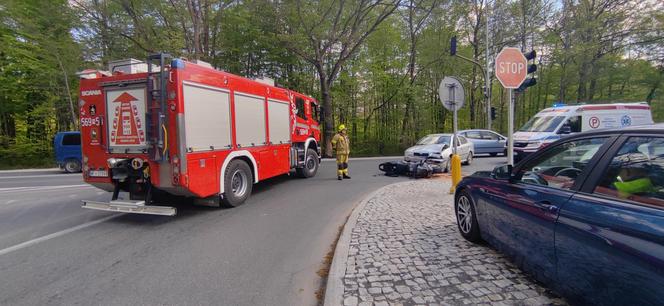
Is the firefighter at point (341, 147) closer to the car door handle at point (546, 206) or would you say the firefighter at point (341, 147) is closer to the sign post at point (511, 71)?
the sign post at point (511, 71)

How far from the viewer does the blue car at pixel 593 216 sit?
186 centimetres

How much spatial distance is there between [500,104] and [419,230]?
1240 inches

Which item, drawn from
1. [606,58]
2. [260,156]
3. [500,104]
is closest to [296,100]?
[260,156]

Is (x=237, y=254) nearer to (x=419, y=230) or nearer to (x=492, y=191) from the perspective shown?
(x=419, y=230)

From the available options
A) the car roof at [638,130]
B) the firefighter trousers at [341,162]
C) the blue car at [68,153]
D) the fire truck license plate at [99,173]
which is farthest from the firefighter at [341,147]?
the blue car at [68,153]

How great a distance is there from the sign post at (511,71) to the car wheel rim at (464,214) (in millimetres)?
2301

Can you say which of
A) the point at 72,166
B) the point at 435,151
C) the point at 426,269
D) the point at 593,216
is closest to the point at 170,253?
the point at 426,269

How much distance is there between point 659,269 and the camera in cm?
170

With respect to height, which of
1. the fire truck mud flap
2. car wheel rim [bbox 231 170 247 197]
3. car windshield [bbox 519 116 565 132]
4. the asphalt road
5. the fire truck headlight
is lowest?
the asphalt road

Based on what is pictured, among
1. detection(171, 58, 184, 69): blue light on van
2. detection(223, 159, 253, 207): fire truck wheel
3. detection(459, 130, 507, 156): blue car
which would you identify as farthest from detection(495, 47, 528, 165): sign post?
detection(459, 130, 507, 156): blue car

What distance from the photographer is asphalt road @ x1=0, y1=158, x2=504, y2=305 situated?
10.5 ft

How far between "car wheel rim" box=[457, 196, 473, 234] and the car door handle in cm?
139

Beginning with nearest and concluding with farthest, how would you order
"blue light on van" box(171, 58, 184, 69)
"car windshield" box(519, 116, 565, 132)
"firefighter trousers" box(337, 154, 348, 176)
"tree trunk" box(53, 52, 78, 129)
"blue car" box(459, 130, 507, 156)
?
"blue light on van" box(171, 58, 184, 69) → "firefighter trousers" box(337, 154, 348, 176) → "car windshield" box(519, 116, 565, 132) → "blue car" box(459, 130, 507, 156) → "tree trunk" box(53, 52, 78, 129)

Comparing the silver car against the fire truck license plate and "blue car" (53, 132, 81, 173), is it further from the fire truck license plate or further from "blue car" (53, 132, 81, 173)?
"blue car" (53, 132, 81, 173)
